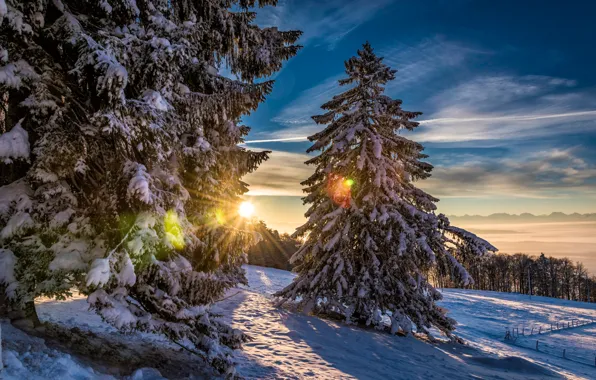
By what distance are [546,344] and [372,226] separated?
82.6 ft

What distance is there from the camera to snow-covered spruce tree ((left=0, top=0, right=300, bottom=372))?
4.12 meters

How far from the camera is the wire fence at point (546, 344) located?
918 inches

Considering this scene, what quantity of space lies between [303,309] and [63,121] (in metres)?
10.6

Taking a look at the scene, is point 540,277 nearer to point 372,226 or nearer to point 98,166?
point 372,226

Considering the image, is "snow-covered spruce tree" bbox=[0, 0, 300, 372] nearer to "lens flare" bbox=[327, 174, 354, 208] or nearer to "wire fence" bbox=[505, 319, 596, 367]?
"lens flare" bbox=[327, 174, 354, 208]

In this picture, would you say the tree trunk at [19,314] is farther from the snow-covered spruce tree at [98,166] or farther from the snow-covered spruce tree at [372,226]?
the snow-covered spruce tree at [372,226]

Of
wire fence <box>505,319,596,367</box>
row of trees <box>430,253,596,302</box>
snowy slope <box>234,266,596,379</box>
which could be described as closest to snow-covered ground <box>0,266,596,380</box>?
snowy slope <box>234,266,596,379</box>

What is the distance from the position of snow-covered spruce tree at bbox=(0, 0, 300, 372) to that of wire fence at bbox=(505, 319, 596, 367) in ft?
93.7

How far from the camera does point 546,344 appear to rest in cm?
2648

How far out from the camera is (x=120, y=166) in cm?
470

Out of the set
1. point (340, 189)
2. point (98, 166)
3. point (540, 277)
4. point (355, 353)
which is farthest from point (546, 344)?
point (540, 277)

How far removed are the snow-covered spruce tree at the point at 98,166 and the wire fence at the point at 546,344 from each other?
2855 cm

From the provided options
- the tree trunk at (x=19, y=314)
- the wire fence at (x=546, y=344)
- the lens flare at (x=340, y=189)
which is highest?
the lens flare at (x=340, y=189)

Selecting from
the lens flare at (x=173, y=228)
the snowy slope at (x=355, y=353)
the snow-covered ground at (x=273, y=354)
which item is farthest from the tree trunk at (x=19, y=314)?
the snowy slope at (x=355, y=353)
